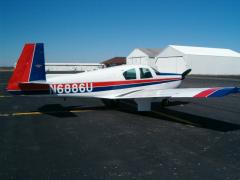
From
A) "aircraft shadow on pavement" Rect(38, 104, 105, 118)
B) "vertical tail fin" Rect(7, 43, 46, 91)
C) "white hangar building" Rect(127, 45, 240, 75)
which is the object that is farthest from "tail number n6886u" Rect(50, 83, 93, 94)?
"white hangar building" Rect(127, 45, 240, 75)

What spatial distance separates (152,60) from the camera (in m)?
65.1

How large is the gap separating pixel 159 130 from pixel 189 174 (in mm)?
3252

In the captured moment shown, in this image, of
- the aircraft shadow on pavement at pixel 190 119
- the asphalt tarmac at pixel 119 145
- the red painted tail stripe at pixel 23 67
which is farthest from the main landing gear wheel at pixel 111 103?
the red painted tail stripe at pixel 23 67

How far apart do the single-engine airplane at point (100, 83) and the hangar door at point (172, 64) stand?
40.2 m

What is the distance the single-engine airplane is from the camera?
374 inches

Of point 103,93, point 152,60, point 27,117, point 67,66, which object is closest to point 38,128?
point 27,117

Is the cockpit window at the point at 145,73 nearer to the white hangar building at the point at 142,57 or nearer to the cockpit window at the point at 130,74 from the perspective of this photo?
the cockpit window at the point at 130,74

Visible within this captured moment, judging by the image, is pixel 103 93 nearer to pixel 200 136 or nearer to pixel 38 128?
pixel 38 128

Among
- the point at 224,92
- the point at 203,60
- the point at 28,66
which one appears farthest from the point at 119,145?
the point at 203,60

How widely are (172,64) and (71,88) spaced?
45.6 m

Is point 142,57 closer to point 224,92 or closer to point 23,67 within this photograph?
point 23,67

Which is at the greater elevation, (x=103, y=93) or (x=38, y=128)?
(x=103, y=93)

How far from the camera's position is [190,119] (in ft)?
31.5

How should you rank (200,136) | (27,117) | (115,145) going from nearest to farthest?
(115,145) < (200,136) < (27,117)
